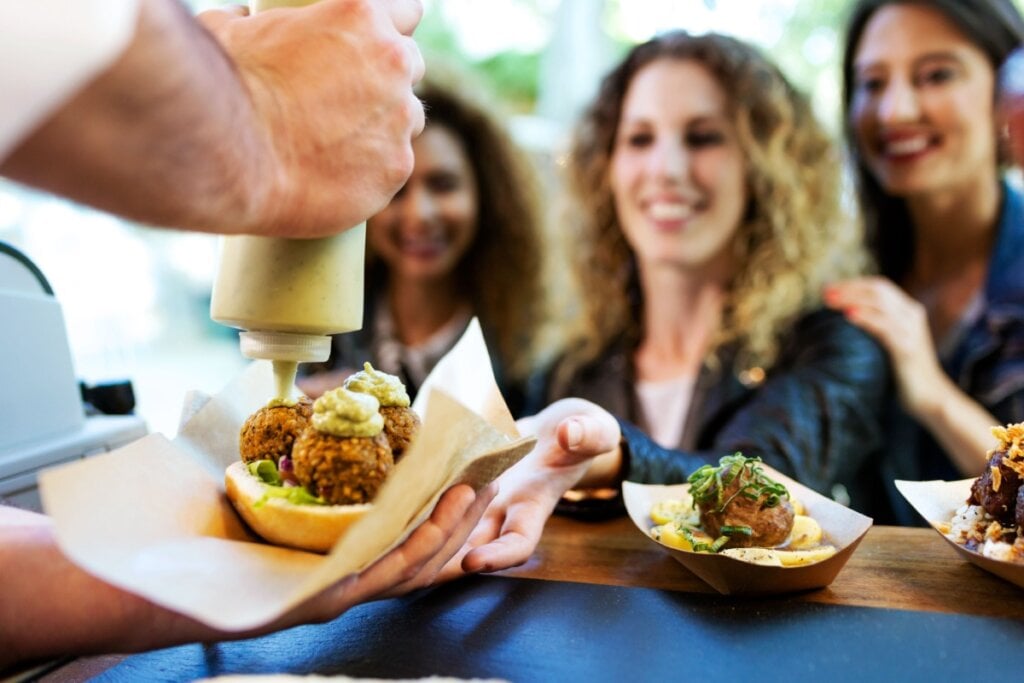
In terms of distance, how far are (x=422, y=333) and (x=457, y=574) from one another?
2.14m

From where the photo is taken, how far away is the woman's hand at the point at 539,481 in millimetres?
1201

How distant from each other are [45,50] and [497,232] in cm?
273

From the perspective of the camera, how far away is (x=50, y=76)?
0.63 meters

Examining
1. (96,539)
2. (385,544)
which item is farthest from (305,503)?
(96,539)

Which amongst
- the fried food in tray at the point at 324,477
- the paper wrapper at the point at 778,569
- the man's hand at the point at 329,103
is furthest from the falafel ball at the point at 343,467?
the paper wrapper at the point at 778,569

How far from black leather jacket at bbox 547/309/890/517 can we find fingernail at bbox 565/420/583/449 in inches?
27.8

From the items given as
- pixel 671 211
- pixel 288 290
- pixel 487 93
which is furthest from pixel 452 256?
pixel 288 290

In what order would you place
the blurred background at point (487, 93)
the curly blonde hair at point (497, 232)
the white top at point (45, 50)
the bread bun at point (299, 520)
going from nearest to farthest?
the white top at point (45, 50)
the bread bun at point (299, 520)
the curly blonde hair at point (497, 232)
the blurred background at point (487, 93)

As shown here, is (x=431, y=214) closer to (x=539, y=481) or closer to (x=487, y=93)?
(x=487, y=93)

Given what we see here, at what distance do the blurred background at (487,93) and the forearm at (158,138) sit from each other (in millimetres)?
2642

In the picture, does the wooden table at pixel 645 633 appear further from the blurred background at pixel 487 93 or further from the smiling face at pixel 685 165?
the blurred background at pixel 487 93

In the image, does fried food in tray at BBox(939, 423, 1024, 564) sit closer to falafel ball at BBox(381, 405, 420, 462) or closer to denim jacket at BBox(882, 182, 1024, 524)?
falafel ball at BBox(381, 405, 420, 462)

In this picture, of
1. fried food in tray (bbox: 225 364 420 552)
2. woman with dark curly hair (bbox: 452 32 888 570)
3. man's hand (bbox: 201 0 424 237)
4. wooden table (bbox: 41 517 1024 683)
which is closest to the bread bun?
fried food in tray (bbox: 225 364 420 552)

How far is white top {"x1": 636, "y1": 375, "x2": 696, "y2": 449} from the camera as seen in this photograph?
2617 mm
